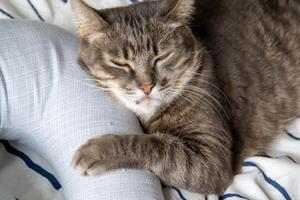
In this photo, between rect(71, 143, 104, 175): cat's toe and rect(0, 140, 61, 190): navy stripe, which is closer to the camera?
rect(71, 143, 104, 175): cat's toe

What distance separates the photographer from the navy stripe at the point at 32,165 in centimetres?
137

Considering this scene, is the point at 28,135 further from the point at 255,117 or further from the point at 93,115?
the point at 255,117

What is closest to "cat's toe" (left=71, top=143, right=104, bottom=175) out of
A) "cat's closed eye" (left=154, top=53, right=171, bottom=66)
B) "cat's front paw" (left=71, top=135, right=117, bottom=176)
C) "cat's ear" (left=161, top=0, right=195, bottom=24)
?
"cat's front paw" (left=71, top=135, right=117, bottom=176)

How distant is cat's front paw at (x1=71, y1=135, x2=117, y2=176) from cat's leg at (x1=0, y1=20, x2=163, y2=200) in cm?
3

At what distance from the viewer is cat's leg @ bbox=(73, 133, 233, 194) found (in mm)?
1242

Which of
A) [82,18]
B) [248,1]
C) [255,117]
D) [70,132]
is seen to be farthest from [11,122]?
[248,1]

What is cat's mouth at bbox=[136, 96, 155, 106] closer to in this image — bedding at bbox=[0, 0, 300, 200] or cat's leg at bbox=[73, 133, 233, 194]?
cat's leg at bbox=[73, 133, 233, 194]

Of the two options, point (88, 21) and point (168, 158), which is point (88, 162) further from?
point (88, 21)

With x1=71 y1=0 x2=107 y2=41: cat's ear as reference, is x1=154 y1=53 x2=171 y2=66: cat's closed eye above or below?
below

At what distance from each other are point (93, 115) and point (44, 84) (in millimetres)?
177

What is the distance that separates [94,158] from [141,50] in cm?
31

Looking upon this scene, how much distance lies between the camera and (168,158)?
1.27m

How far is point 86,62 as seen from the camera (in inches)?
54.8

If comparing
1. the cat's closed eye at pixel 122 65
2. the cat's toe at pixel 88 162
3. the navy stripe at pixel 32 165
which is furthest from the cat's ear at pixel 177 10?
the navy stripe at pixel 32 165
